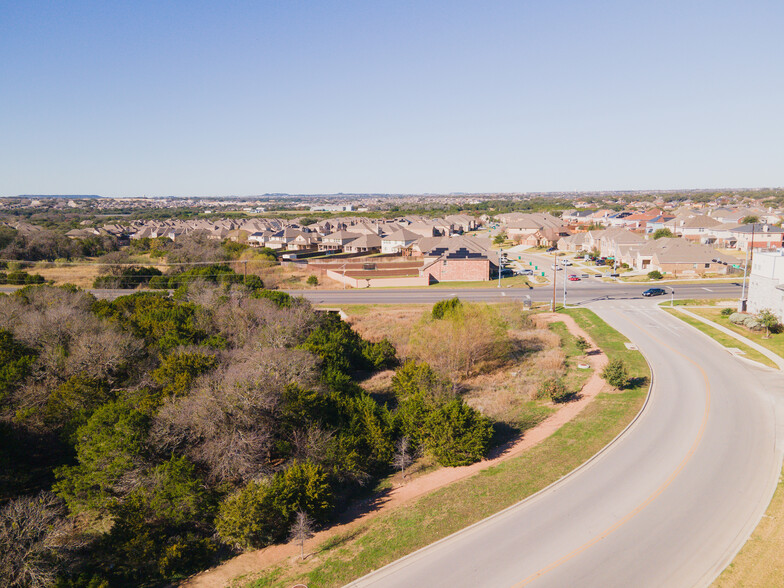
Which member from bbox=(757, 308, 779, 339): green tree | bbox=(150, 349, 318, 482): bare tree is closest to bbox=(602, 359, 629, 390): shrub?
bbox=(757, 308, 779, 339): green tree

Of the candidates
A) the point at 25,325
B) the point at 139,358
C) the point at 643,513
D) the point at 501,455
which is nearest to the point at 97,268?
the point at 25,325

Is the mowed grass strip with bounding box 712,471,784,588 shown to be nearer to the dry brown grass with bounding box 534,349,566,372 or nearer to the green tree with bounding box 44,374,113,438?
the dry brown grass with bounding box 534,349,566,372

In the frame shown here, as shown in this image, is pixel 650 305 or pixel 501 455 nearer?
pixel 501 455

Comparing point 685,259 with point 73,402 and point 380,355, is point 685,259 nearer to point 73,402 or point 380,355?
point 380,355

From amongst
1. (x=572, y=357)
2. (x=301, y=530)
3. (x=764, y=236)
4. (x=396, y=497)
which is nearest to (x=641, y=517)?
(x=396, y=497)

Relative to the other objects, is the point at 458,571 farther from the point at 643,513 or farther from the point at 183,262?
the point at 183,262
